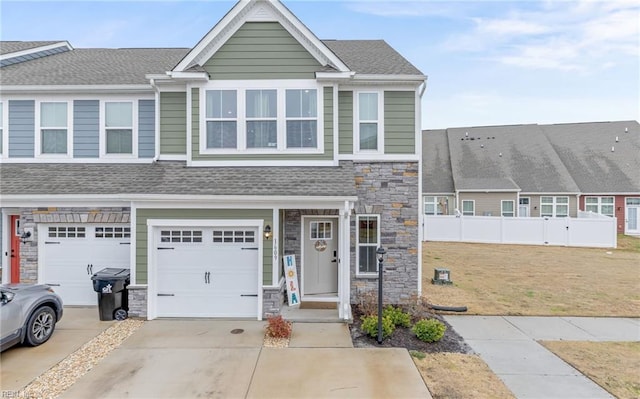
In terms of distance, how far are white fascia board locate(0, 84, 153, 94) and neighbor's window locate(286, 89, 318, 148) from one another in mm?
4026

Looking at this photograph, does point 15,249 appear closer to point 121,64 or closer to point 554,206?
point 121,64

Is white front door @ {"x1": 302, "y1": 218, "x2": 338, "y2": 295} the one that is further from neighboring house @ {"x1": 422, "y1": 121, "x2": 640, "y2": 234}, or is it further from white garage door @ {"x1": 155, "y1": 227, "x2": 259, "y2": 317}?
neighboring house @ {"x1": 422, "y1": 121, "x2": 640, "y2": 234}

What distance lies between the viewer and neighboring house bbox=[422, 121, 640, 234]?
22828mm

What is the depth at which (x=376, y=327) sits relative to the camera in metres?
6.73

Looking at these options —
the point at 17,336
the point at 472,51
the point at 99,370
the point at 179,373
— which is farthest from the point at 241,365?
the point at 472,51

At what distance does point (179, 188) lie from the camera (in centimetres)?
778

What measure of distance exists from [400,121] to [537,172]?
66.2ft

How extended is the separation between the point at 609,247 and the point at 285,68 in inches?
801

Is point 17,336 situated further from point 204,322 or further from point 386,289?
point 386,289

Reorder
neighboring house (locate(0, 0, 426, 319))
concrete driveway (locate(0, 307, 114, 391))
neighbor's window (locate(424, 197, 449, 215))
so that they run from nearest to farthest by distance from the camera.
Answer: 1. concrete driveway (locate(0, 307, 114, 391))
2. neighboring house (locate(0, 0, 426, 319))
3. neighbor's window (locate(424, 197, 449, 215))

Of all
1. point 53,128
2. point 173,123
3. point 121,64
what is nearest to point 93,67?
point 121,64

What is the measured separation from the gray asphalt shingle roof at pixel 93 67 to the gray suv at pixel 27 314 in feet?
19.4

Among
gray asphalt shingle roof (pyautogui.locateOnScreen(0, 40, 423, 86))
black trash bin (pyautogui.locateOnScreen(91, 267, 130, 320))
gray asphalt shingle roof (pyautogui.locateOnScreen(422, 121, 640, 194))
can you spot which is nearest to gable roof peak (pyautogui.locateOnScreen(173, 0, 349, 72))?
gray asphalt shingle roof (pyautogui.locateOnScreen(0, 40, 423, 86))

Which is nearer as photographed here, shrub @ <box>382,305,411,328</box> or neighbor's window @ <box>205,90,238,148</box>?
shrub @ <box>382,305,411,328</box>
